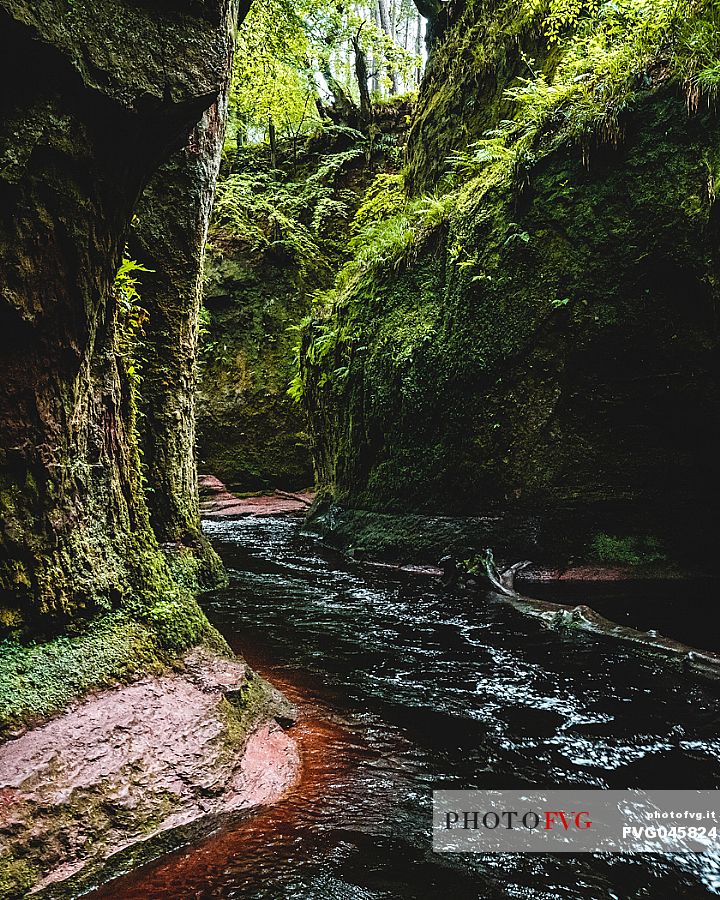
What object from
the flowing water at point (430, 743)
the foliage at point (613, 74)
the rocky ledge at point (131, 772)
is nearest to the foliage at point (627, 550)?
the flowing water at point (430, 743)

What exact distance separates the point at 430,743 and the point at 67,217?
3.38m

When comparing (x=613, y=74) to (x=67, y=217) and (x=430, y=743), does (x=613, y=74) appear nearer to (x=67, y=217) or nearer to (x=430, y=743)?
(x=67, y=217)

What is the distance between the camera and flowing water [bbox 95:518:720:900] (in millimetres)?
2309

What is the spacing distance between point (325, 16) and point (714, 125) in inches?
597

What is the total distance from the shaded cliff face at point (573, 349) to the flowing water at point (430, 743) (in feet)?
6.89

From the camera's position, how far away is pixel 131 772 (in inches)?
104

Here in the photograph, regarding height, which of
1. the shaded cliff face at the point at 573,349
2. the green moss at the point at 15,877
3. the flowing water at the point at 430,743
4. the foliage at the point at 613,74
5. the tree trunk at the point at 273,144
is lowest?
the flowing water at the point at 430,743

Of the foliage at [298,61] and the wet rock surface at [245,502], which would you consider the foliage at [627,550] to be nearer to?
the wet rock surface at [245,502]

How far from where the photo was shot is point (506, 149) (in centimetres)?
838

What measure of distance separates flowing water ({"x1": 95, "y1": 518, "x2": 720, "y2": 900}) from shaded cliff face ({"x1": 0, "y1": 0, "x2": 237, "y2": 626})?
1475 mm

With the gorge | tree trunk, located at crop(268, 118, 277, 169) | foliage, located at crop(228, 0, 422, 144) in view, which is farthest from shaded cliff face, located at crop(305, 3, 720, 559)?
tree trunk, located at crop(268, 118, 277, 169)

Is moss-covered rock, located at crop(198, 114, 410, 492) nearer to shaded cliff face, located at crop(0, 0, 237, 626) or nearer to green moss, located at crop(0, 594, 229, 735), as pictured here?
green moss, located at crop(0, 594, 229, 735)

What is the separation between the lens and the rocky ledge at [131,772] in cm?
225

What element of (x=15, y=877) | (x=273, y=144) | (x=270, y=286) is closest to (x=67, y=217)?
(x=15, y=877)
